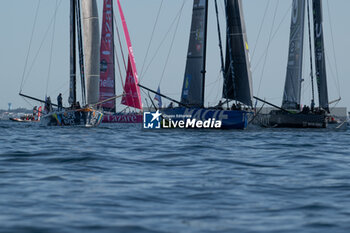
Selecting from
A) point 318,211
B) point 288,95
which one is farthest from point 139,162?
point 288,95

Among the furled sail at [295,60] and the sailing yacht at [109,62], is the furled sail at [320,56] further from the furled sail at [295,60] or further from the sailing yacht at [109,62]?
the sailing yacht at [109,62]

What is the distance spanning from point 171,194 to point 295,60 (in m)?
37.4

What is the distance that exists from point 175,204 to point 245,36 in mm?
28722

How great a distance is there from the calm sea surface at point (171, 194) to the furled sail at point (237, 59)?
66.5 ft

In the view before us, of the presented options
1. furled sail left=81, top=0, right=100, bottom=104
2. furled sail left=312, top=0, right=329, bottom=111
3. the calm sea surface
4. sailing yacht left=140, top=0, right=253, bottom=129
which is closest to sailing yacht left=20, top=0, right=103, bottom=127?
furled sail left=81, top=0, right=100, bottom=104

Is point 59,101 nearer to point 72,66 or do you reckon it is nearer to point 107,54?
point 72,66

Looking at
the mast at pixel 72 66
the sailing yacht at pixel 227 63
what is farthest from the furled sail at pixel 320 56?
the mast at pixel 72 66

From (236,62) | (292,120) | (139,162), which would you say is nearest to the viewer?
(139,162)

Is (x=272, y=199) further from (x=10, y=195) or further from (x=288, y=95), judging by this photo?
(x=288, y=95)

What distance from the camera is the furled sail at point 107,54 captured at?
199 feet

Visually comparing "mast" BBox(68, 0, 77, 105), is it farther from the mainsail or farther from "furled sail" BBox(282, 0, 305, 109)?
the mainsail

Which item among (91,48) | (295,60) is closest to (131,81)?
(91,48)

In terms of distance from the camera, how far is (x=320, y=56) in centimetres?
4562

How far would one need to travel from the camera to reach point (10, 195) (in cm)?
860
